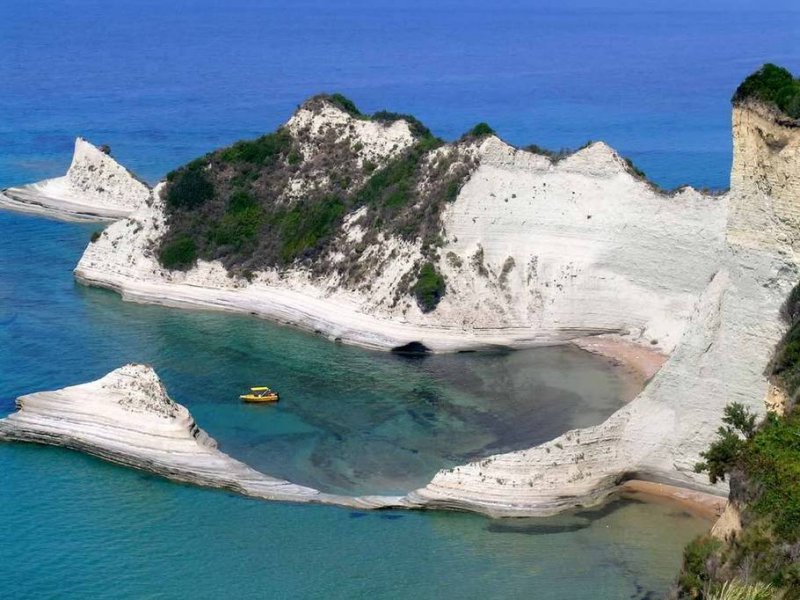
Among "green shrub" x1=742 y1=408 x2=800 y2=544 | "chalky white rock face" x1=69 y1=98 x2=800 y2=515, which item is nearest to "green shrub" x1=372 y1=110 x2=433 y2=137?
"chalky white rock face" x1=69 y1=98 x2=800 y2=515

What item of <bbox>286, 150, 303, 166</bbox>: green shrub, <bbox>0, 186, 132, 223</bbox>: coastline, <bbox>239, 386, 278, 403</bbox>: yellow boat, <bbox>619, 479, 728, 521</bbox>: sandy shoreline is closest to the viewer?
<bbox>619, 479, 728, 521</bbox>: sandy shoreline

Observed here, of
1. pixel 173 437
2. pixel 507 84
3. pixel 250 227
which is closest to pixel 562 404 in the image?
pixel 173 437

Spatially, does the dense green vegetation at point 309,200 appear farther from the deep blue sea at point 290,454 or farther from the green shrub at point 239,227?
the deep blue sea at point 290,454

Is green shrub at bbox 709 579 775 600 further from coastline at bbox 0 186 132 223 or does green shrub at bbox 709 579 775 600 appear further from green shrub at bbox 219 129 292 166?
coastline at bbox 0 186 132 223

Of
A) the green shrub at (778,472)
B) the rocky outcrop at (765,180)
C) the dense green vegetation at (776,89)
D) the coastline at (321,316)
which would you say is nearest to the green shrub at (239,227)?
Answer: the coastline at (321,316)

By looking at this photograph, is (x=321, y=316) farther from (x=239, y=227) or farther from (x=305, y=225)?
(x=239, y=227)

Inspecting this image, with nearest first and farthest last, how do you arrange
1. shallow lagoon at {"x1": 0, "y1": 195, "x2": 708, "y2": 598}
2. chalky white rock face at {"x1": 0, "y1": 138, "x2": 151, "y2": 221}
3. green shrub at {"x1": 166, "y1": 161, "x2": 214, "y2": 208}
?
1. shallow lagoon at {"x1": 0, "y1": 195, "x2": 708, "y2": 598}
2. green shrub at {"x1": 166, "y1": 161, "x2": 214, "y2": 208}
3. chalky white rock face at {"x1": 0, "y1": 138, "x2": 151, "y2": 221}

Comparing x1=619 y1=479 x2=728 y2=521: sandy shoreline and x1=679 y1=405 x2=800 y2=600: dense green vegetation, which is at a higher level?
x1=679 y1=405 x2=800 y2=600: dense green vegetation
